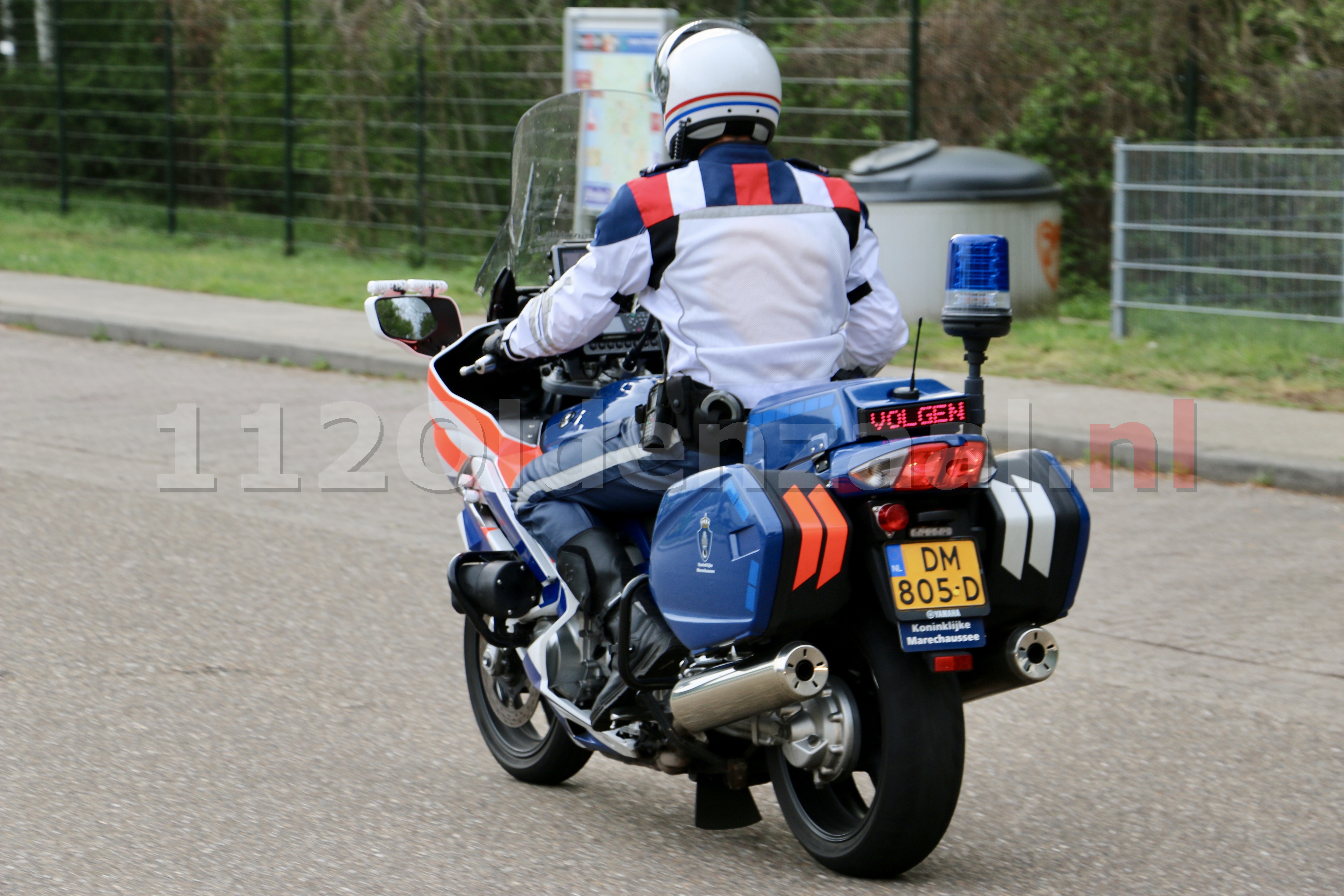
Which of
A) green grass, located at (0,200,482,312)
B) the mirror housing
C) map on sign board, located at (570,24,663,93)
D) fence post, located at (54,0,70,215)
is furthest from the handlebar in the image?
fence post, located at (54,0,70,215)

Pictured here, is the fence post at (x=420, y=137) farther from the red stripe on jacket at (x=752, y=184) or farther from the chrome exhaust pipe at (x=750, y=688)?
the chrome exhaust pipe at (x=750, y=688)

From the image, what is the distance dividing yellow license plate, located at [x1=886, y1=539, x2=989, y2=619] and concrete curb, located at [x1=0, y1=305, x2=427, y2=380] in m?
8.25

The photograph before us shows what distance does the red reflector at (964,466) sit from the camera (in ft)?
11.7

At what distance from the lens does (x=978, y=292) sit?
390cm

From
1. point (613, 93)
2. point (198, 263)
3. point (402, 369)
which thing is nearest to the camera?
point (613, 93)

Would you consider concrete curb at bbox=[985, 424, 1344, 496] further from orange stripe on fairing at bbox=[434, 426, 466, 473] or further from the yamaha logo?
the yamaha logo

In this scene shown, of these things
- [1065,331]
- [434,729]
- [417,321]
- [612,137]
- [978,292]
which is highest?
[612,137]

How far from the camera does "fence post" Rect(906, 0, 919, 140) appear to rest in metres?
14.7

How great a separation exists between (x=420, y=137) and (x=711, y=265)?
1496 centimetres

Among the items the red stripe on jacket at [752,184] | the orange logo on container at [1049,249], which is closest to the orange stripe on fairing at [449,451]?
the red stripe on jacket at [752,184]

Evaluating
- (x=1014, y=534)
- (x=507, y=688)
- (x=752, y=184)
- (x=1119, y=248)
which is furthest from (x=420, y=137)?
(x=1014, y=534)

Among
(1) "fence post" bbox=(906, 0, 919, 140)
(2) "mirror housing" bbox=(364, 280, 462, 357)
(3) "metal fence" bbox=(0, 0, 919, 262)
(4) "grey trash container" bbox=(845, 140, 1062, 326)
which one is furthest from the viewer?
(3) "metal fence" bbox=(0, 0, 919, 262)

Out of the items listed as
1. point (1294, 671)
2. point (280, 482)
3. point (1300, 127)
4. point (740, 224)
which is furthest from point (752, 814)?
point (1300, 127)

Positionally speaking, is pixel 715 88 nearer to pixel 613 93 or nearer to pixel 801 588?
pixel 613 93
